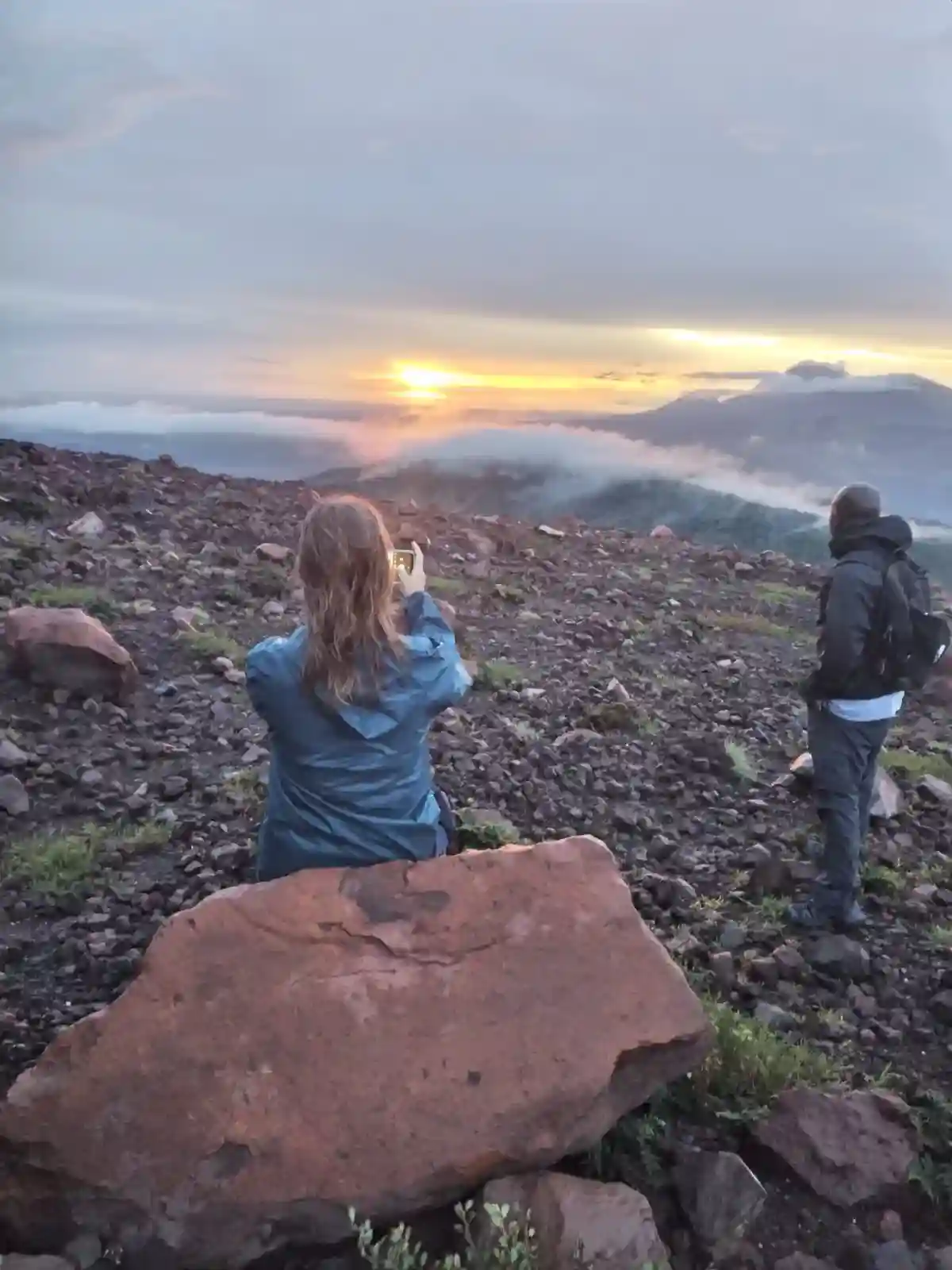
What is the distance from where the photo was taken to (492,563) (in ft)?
24.9

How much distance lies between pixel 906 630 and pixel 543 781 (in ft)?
4.91

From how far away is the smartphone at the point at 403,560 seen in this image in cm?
275

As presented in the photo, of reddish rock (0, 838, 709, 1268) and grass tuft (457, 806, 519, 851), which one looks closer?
reddish rock (0, 838, 709, 1268)

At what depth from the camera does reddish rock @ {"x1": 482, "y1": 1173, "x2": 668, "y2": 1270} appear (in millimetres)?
2217

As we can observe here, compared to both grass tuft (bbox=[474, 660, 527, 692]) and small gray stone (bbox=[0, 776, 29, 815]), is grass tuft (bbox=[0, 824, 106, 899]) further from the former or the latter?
grass tuft (bbox=[474, 660, 527, 692])

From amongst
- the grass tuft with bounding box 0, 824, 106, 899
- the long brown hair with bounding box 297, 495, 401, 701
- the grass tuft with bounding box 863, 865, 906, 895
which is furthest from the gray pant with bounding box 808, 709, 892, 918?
the grass tuft with bounding box 0, 824, 106, 899

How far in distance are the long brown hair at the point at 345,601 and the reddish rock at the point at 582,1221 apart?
1107 mm

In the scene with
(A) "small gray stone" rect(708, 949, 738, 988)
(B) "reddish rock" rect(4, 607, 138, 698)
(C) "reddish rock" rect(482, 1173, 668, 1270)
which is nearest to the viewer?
(C) "reddish rock" rect(482, 1173, 668, 1270)

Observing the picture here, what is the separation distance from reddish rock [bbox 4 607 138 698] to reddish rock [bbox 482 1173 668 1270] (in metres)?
2.82

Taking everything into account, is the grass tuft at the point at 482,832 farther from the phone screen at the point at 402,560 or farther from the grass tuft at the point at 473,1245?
the grass tuft at the point at 473,1245

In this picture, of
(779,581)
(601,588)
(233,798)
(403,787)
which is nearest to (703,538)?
(779,581)

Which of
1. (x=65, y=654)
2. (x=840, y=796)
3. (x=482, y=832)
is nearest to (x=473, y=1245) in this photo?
(x=482, y=832)

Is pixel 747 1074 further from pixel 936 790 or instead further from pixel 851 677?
pixel 936 790

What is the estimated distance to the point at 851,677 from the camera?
3521mm
